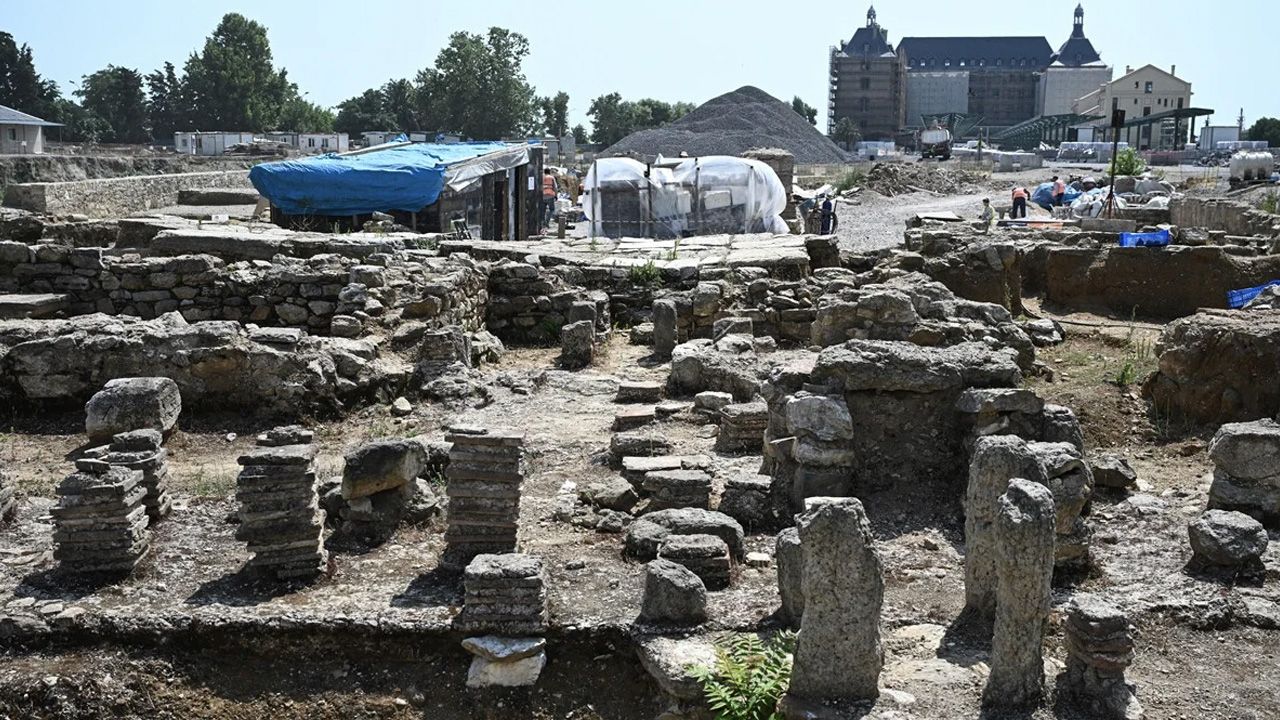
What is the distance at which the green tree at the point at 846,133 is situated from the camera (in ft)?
334

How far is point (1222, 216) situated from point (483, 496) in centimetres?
2074

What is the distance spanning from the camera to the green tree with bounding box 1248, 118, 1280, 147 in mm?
73375

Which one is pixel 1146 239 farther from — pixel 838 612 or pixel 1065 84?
pixel 1065 84

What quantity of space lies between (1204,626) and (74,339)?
27.3 feet

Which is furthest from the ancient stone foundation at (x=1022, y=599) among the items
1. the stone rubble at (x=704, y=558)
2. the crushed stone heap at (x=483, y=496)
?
the crushed stone heap at (x=483, y=496)

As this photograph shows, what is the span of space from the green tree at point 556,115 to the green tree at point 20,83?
33.8 meters

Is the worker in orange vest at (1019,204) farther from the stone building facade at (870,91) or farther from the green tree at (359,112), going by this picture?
the stone building facade at (870,91)

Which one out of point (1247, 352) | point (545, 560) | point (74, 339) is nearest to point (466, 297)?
point (74, 339)

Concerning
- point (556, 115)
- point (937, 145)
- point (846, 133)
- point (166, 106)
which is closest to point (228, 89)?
point (166, 106)

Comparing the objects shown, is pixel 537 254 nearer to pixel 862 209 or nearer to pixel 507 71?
pixel 862 209

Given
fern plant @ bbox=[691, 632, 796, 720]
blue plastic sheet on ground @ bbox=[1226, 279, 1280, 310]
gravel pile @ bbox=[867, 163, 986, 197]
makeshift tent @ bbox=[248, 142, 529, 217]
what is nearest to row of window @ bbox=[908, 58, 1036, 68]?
gravel pile @ bbox=[867, 163, 986, 197]

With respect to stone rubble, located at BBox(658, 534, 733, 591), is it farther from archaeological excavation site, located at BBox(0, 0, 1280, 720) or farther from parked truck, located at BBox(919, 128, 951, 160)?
parked truck, located at BBox(919, 128, 951, 160)

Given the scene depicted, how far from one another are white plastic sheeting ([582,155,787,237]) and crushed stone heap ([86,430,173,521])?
17.6 meters

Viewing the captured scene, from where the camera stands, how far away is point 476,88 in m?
75.4
